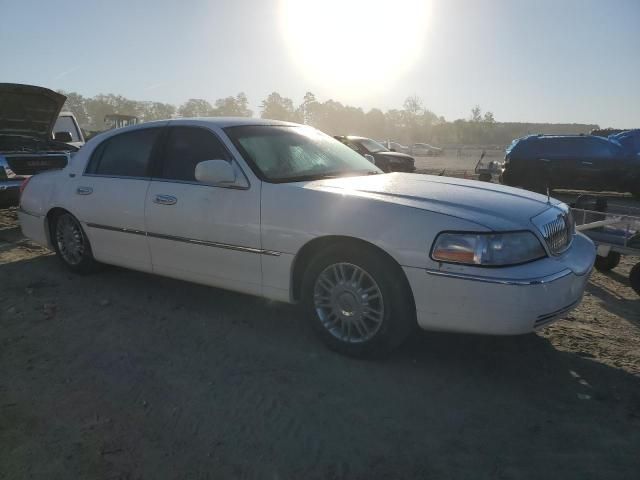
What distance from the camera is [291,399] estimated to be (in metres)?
2.80

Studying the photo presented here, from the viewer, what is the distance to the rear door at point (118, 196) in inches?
165

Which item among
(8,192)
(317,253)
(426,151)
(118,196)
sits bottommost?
(426,151)

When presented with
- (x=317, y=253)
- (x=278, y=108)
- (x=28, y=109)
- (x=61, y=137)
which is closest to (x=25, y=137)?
(x=28, y=109)

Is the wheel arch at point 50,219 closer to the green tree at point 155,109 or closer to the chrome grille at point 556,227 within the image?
the chrome grille at point 556,227

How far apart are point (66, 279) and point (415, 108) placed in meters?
130

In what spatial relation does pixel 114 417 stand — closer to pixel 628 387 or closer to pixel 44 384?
pixel 44 384

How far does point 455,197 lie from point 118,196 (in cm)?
281

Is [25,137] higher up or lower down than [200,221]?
higher up

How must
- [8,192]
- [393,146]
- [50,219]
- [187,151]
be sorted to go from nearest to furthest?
[187,151] → [50,219] → [8,192] → [393,146]

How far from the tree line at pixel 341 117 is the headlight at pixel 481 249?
10437 cm

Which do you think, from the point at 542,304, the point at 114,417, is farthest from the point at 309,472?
the point at 542,304

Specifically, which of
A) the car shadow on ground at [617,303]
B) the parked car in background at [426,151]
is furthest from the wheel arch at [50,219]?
the parked car in background at [426,151]

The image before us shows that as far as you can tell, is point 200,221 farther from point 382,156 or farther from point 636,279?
point 382,156

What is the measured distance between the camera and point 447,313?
9.38ft
